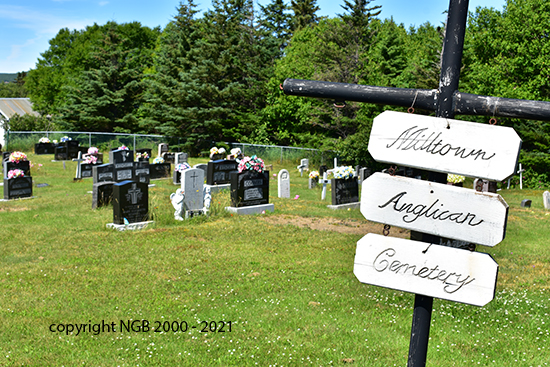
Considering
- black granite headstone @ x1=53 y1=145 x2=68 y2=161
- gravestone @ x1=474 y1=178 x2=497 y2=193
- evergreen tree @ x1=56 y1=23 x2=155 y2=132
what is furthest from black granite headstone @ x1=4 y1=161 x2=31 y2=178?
gravestone @ x1=474 y1=178 x2=497 y2=193

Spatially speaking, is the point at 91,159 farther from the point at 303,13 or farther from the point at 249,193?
the point at 303,13

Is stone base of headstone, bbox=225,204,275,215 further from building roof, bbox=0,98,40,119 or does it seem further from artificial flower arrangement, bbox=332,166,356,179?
building roof, bbox=0,98,40,119

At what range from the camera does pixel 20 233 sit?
445 inches

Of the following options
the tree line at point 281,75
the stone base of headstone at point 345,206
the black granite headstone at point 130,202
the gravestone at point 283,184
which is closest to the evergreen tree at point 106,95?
the tree line at point 281,75

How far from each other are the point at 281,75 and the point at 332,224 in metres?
26.1

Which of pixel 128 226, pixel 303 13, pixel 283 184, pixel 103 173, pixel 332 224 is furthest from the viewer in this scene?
pixel 303 13

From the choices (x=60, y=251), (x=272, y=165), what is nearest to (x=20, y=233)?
(x=60, y=251)

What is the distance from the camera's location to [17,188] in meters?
16.8

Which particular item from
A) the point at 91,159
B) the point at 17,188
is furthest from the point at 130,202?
the point at 91,159

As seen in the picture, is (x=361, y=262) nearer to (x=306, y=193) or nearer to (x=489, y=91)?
(x=306, y=193)

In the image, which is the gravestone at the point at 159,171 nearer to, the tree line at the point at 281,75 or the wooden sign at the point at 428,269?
the tree line at the point at 281,75

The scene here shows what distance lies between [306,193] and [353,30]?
19355mm

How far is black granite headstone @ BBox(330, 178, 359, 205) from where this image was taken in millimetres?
16750

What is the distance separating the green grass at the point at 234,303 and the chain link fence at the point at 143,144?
20.1m
